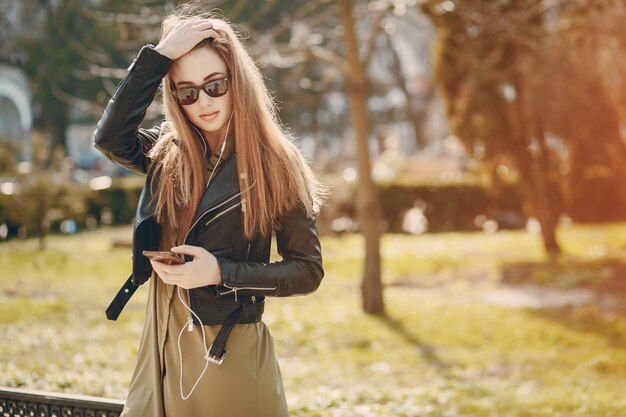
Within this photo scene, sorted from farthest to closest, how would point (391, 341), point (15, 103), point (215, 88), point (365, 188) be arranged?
1. point (15, 103)
2. point (365, 188)
3. point (391, 341)
4. point (215, 88)

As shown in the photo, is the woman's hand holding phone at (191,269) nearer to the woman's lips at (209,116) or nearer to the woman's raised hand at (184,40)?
the woman's lips at (209,116)

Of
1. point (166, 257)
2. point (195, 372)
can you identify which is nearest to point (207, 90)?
point (166, 257)

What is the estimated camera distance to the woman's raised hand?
2426 millimetres

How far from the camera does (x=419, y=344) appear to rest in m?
9.32

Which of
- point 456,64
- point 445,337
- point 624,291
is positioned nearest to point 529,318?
point 445,337

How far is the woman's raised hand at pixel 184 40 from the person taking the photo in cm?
243

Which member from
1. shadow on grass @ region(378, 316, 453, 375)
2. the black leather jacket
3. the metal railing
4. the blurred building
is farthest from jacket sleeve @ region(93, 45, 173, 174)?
the blurred building

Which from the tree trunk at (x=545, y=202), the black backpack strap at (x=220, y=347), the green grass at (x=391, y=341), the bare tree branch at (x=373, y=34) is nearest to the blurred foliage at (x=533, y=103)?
the tree trunk at (x=545, y=202)

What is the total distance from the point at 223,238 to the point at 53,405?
1.57 metres

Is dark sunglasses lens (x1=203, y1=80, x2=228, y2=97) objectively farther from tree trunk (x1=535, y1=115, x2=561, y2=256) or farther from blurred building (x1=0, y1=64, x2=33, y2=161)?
blurred building (x1=0, y1=64, x2=33, y2=161)

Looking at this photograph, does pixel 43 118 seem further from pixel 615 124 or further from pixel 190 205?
pixel 190 205

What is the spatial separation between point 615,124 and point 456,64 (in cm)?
339

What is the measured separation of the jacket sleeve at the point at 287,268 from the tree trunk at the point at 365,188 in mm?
8476

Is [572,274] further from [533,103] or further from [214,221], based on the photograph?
[214,221]
